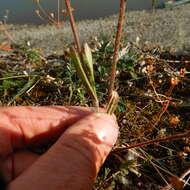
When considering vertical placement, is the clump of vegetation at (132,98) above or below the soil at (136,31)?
below

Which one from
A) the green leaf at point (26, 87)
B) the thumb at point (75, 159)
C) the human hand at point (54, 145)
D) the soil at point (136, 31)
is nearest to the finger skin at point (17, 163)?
the human hand at point (54, 145)

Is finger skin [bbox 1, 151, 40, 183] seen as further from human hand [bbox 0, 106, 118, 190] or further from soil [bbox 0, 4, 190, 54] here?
soil [bbox 0, 4, 190, 54]

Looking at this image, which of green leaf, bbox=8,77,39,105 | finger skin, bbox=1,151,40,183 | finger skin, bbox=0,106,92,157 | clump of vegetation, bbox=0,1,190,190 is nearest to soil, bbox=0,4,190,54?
clump of vegetation, bbox=0,1,190,190

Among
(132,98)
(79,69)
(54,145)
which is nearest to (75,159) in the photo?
(54,145)

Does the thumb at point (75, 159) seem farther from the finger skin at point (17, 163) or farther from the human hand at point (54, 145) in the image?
the finger skin at point (17, 163)

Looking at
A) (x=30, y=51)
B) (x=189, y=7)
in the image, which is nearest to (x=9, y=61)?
(x=30, y=51)

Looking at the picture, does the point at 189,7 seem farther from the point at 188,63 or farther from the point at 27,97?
Result: the point at 27,97

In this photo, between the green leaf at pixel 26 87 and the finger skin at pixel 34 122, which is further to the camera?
the green leaf at pixel 26 87
